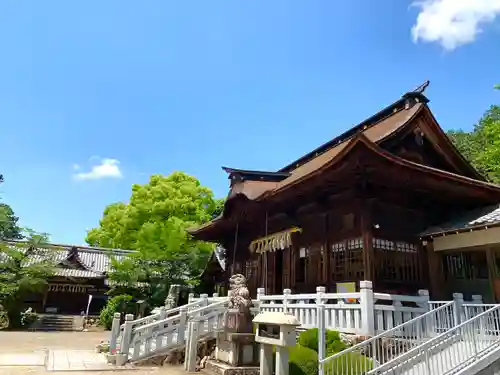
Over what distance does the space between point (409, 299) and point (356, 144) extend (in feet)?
12.9

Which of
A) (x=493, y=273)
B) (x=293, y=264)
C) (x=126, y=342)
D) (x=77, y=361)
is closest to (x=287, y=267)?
(x=293, y=264)

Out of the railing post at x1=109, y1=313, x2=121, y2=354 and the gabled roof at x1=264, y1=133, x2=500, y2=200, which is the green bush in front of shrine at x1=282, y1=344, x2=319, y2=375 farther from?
the railing post at x1=109, y1=313, x2=121, y2=354

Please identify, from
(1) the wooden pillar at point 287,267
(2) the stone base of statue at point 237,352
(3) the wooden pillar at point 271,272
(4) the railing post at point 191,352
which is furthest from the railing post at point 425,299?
(3) the wooden pillar at point 271,272

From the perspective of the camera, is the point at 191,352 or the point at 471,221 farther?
the point at 471,221

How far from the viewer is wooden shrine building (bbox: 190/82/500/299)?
36.7ft

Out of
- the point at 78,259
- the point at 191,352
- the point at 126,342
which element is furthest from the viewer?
the point at 78,259

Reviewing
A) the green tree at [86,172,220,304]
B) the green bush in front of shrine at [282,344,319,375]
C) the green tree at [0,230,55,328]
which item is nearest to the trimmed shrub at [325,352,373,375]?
the green bush in front of shrine at [282,344,319,375]

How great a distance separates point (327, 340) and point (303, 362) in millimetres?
1042

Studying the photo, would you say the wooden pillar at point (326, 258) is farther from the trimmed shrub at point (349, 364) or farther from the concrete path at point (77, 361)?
the concrete path at point (77, 361)

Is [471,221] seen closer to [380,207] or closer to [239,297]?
[380,207]

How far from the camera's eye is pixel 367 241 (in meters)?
11.4

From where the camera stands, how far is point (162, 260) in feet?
82.4

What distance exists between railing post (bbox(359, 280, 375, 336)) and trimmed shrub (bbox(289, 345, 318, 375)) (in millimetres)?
1337

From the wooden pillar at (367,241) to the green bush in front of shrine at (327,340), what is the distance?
7.33 feet
